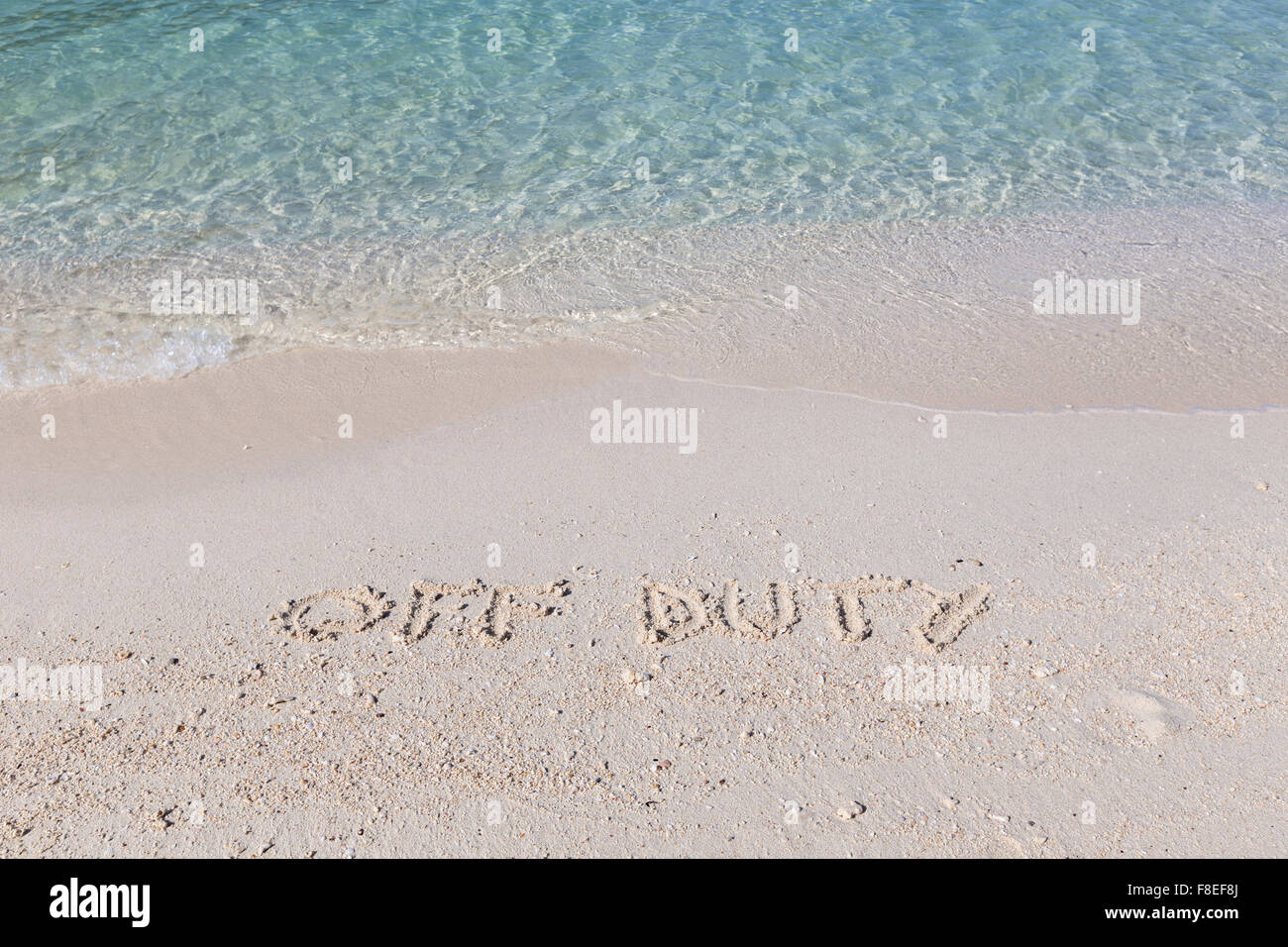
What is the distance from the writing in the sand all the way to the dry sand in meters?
0.02

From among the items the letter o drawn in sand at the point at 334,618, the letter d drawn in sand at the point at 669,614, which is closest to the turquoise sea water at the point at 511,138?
the letter o drawn in sand at the point at 334,618

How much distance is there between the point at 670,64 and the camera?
9.91 m

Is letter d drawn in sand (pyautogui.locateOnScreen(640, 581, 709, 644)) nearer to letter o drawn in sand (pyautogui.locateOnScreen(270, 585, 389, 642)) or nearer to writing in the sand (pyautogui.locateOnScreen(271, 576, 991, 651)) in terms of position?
writing in the sand (pyautogui.locateOnScreen(271, 576, 991, 651))

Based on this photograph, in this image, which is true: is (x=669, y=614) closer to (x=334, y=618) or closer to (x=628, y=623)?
(x=628, y=623)

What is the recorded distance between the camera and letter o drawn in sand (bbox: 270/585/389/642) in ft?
12.5

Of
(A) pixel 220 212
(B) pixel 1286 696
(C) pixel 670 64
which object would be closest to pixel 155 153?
(A) pixel 220 212

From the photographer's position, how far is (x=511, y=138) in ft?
28.5

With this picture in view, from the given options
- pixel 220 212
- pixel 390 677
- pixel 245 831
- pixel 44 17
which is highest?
pixel 44 17

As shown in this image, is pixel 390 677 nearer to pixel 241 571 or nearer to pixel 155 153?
pixel 241 571

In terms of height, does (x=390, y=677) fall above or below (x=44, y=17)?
below

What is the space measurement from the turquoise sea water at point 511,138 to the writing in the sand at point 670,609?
2.51 metres

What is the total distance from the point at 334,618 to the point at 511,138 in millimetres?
5887

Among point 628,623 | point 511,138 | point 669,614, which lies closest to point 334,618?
point 628,623

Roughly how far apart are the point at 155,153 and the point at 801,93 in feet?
18.6
